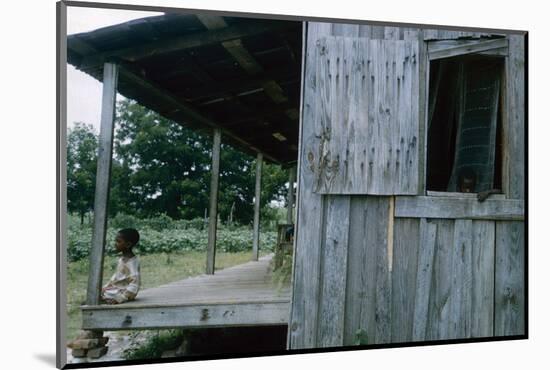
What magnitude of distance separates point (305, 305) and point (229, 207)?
2.72 ft

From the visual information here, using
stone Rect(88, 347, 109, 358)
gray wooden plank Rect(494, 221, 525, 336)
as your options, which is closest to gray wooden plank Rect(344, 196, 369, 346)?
gray wooden plank Rect(494, 221, 525, 336)

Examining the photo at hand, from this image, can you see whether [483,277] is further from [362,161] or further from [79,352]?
[79,352]

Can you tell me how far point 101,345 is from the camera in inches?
145

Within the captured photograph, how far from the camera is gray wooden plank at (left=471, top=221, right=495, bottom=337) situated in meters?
4.26

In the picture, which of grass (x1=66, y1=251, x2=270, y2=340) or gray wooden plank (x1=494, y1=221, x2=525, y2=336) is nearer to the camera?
grass (x1=66, y1=251, x2=270, y2=340)

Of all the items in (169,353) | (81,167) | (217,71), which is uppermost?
(217,71)

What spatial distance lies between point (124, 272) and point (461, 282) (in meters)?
2.31

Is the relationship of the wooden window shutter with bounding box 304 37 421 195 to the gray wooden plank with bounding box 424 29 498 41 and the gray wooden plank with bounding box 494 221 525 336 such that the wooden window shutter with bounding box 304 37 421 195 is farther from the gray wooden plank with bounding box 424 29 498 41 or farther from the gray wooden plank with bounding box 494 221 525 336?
the gray wooden plank with bounding box 494 221 525 336

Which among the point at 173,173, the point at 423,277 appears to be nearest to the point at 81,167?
the point at 173,173

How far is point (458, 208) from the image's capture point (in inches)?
166

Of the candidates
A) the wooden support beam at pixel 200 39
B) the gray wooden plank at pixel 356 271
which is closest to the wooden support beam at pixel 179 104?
the wooden support beam at pixel 200 39

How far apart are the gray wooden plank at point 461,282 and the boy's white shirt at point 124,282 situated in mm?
2159

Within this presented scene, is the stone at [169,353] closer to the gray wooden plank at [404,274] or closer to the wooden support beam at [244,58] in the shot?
the gray wooden plank at [404,274]

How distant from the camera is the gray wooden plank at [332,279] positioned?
4043 mm
